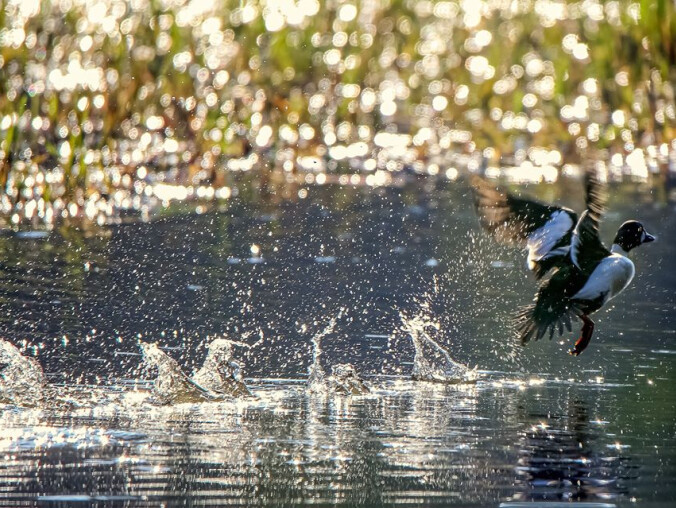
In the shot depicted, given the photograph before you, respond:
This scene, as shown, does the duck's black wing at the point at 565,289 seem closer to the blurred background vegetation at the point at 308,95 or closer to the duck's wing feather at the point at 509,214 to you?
the duck's wing feather at the point at 509,214

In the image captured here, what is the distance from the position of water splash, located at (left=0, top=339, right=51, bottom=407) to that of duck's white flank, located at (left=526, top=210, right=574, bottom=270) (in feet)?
8.88

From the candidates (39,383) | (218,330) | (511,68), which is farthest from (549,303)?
(511,68)

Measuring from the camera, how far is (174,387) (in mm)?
6961

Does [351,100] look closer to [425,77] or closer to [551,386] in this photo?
[425,77]

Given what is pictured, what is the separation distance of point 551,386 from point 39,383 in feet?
8.54

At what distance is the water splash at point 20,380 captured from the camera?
659 cm

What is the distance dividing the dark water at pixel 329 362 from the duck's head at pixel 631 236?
2.11 feet

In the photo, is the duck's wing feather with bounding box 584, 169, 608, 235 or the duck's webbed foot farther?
the duck's webbed foot

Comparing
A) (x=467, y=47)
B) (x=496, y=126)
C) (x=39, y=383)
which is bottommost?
(x=39, y=383)

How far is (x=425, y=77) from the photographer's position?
18.1 metres

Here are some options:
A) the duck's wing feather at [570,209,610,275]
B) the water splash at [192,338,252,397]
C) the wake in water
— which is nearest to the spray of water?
the wake in water

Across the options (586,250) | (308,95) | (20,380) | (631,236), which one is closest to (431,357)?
(586,250)

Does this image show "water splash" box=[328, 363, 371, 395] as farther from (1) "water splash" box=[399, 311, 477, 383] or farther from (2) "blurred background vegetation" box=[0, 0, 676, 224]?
(2) "blurred background vegetation" box=[0, 0, 676, 224]

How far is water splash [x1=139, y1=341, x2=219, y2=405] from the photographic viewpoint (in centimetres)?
687
